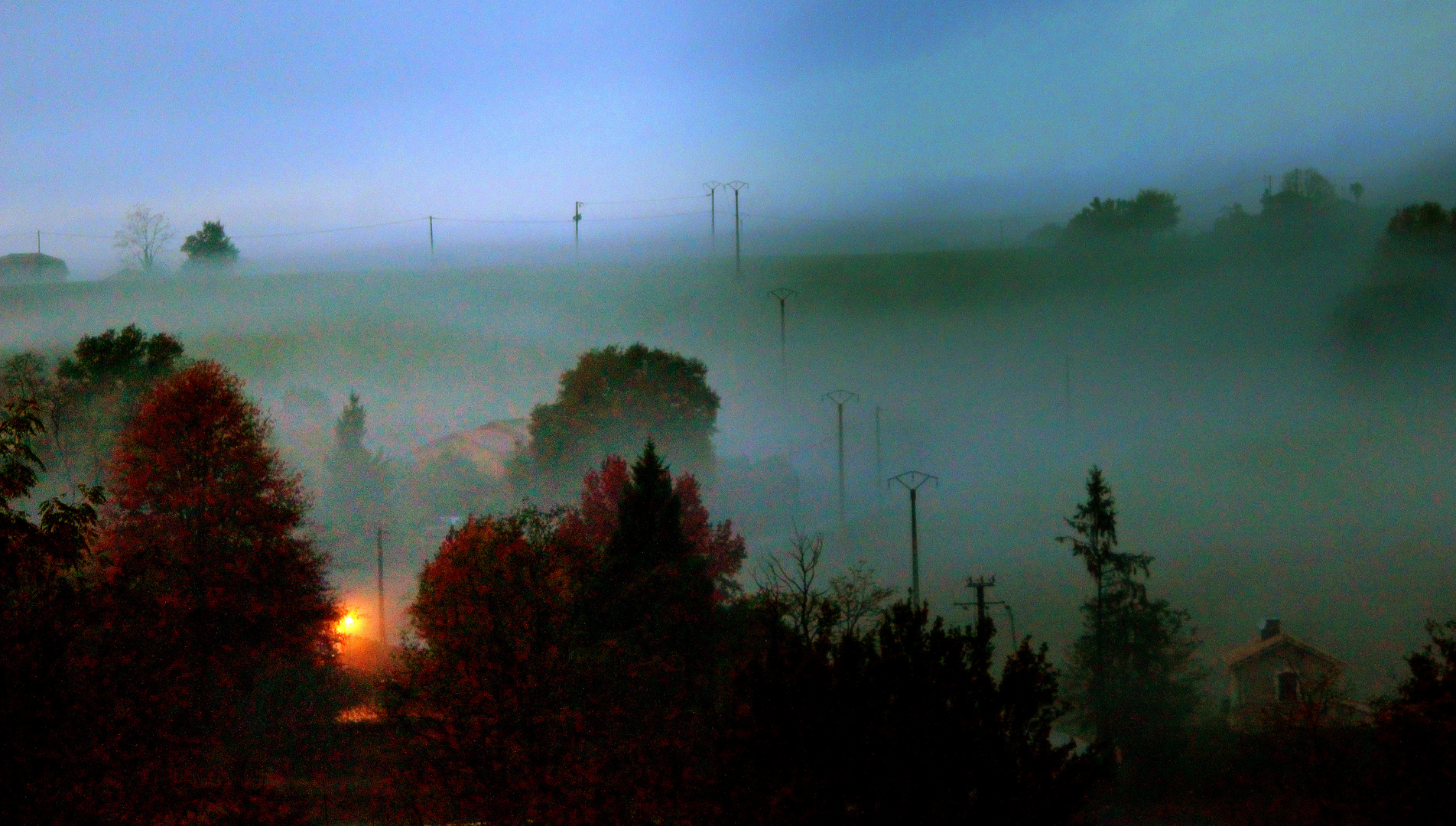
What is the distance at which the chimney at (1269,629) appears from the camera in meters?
40.1

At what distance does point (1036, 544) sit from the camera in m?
57.7

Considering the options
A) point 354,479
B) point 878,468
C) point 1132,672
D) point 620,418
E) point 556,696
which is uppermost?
point 620,418

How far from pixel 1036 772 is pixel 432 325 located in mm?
89912

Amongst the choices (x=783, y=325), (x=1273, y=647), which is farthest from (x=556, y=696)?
(x=783, y=325)

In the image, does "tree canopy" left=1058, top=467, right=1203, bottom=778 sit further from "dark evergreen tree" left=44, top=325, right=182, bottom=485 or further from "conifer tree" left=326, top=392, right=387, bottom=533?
"conifer tree" left=326, top=392, right=387, bottom=533

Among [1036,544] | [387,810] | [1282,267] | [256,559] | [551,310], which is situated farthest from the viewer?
[1282,267]

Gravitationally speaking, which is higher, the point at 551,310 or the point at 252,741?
the point at 551,310

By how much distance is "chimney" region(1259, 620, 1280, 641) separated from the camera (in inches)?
1578

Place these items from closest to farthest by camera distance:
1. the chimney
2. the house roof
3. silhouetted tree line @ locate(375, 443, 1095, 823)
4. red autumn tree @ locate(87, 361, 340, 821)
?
silhouetted tree line @ locate(375, 443, 1095, 823) → red autumn tree @ locate(87, 361, 340, 821) → the house roof → the chimney

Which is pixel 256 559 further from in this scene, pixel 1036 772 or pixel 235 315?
pixel 235 315

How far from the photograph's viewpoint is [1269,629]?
40531 mm

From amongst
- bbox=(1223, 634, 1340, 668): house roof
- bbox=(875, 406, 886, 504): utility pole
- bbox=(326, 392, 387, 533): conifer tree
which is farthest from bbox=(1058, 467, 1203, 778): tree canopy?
bbox=(326, 392, 387, 533): conifer tree

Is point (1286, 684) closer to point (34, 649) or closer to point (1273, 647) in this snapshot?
point (1273, 647)

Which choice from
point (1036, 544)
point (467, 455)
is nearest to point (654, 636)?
point (1036, 544)
